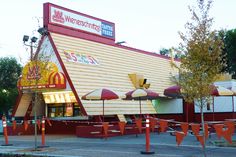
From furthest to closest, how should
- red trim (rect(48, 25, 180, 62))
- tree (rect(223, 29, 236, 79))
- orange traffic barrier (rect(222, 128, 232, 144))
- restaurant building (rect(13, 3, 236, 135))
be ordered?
tree (rect(223, 29, 236, 79))
red trim (rect(48, 25, 180, 62))
restaurant building (rect(13, 3, 236, 135))
orange traffic barrier (rect(222, 128, 232, 144))

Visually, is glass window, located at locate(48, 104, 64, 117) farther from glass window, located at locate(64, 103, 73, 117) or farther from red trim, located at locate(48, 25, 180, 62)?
red trim, located at locate(48, 25, 180, 62)

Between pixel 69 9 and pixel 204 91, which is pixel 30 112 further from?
pixel 204 91

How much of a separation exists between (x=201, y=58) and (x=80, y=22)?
1657 centimetres

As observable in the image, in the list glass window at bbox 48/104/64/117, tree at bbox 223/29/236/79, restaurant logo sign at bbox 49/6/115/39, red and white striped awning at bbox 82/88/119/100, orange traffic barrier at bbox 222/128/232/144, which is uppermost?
restaurant logo sign at bbox 49/6/115/39

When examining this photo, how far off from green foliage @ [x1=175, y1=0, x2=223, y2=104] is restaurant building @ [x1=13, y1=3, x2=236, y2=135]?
1110 cm

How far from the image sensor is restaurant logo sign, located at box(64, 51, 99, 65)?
78.4 ft

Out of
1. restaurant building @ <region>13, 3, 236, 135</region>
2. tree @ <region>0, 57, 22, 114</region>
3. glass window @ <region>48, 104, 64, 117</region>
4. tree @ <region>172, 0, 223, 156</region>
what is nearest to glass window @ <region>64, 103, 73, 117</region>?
restaurant building @ <region>13, 3, 236, 135</region>

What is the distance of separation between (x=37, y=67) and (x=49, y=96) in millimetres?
10301

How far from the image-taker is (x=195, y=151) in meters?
14.1

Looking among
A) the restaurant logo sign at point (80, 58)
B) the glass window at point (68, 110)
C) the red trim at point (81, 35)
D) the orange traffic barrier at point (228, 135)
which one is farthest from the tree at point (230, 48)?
the orange traffic barrier at point (228, 135)

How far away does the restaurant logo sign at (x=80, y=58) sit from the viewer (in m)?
23.9

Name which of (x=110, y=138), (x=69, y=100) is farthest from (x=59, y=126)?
(x=110, y=138)

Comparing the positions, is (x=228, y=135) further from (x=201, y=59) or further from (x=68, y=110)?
(x=68, y=110)

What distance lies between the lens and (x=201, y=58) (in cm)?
1121
